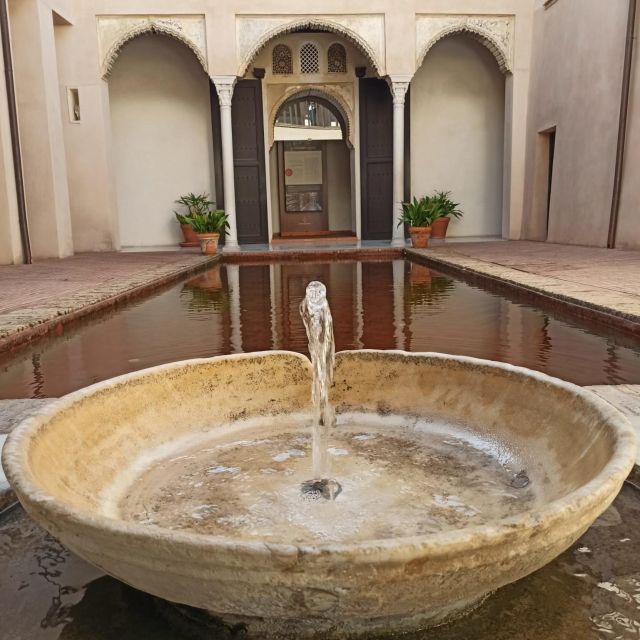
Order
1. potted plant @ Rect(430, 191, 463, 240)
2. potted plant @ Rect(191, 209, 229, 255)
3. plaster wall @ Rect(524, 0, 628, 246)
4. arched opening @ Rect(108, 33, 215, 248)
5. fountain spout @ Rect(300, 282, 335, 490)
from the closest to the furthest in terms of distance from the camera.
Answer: fountain spout @ Rect(300, 282, 335, 490)
plaster wall @ Rect(524, 0, 628, 246)
potted plant @ Rect(191, 209, 229, 255)
potted plant @ Rect(430, 191, 463, 240)
arched opening @ Rect(108, 33, 215, 248)

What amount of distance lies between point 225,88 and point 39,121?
105 inches

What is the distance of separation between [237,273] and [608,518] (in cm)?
603

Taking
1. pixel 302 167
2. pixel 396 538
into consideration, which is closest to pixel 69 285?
pixel 396 538

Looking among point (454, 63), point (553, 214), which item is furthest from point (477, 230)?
point (454, 63)

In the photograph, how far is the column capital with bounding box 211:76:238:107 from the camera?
9.34 m

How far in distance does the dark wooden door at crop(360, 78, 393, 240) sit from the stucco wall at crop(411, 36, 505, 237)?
0.56 metres

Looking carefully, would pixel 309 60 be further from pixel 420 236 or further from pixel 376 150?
pixel 420 236

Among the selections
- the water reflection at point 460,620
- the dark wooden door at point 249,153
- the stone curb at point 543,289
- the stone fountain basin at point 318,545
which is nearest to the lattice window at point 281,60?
the dark wooden door at point 249,153

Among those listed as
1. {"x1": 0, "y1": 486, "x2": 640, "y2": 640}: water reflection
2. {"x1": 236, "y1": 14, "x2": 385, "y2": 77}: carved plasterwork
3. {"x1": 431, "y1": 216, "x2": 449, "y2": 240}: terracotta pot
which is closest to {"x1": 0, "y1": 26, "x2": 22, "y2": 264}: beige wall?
{"x1": 236, "y1": 14, "x2": 385, "y2": 77}: carved plasterwork

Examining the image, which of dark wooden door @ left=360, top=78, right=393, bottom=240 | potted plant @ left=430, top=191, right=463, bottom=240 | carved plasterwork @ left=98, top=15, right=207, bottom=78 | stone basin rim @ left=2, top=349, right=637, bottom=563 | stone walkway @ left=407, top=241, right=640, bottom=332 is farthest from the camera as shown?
dark wooden door @ left=360, top=78, right=393, bottom=240

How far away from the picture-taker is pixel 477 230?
1136 centimetres

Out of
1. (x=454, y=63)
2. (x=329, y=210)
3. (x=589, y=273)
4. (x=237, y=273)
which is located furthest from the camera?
(x=329, y=210)

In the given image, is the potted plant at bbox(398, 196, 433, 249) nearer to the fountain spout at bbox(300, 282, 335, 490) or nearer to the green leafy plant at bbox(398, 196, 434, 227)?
the green leafy plant at bbox(398, 196, 434, 227)

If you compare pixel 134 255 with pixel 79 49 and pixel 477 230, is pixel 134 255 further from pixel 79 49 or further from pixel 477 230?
pixel 477 230
